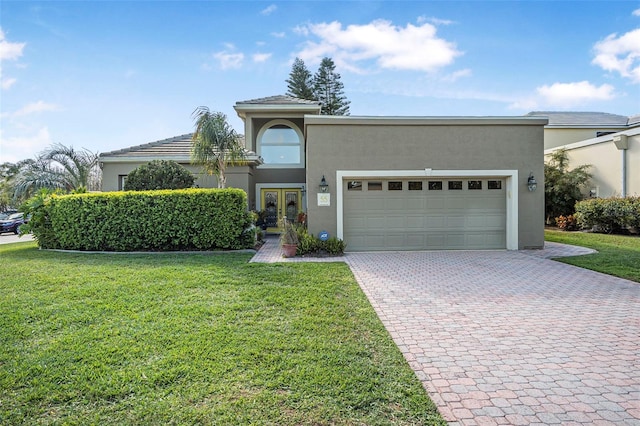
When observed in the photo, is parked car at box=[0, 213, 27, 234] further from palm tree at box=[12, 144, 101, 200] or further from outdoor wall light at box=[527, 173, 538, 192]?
outdoor wall light at box=[527, 173, 538, 192]

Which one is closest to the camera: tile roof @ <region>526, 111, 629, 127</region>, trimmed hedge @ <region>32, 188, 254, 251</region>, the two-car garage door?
trimmed hedge @ <region>32, 188, 254, 251</region>

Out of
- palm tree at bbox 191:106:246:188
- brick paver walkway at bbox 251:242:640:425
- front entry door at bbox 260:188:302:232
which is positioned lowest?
brick paver walkway at bbox 251:242:640:425

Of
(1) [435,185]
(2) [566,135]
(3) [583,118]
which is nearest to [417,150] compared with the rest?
(1) [435,185]

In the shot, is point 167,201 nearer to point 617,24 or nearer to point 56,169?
point 56,169

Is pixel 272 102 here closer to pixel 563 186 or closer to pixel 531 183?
pixel 531 183

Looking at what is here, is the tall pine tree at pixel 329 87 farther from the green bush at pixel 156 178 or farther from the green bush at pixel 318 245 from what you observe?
the green bush at pixel 318 245

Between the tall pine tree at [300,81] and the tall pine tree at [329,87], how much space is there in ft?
1.87

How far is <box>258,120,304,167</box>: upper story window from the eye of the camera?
16781mm

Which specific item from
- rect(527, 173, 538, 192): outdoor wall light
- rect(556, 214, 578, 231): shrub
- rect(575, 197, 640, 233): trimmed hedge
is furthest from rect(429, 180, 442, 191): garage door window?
rect(556, 214, 578, 231): shrub

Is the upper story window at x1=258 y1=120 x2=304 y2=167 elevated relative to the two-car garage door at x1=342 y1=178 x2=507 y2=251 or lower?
elevated

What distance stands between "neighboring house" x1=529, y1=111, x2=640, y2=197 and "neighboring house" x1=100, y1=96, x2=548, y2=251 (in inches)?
319

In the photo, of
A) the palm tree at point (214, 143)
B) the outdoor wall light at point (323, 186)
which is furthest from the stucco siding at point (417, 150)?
the palm tree at point (214, 143)

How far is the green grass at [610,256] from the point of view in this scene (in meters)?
7.63

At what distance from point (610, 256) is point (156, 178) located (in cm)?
1423
